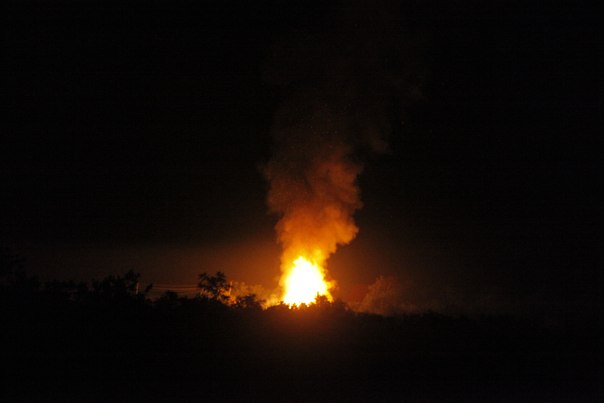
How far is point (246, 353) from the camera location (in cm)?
1739

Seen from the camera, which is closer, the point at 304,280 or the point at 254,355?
the point at 254,355

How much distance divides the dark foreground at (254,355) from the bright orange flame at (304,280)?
11008 millimetres

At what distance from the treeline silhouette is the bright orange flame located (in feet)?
36.5

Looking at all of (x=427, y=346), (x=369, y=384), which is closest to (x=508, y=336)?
(x=427, y=346)

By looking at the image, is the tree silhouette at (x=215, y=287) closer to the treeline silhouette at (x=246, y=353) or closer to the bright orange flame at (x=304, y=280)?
the treeline silhouette at (x=246, y=353)

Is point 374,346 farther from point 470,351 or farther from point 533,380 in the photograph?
point 533,380

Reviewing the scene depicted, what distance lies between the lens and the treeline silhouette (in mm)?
14961

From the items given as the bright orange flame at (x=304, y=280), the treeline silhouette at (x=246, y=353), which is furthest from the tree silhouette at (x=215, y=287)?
the bright orange flame at (x=304, y=280)

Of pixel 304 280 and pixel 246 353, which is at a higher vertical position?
pixel 304 280

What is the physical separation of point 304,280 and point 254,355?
51.1ft

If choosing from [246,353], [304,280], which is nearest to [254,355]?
[246,353]

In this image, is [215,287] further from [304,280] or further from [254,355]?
[304,280]

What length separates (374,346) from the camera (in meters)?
19.2

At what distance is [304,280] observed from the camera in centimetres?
3278
